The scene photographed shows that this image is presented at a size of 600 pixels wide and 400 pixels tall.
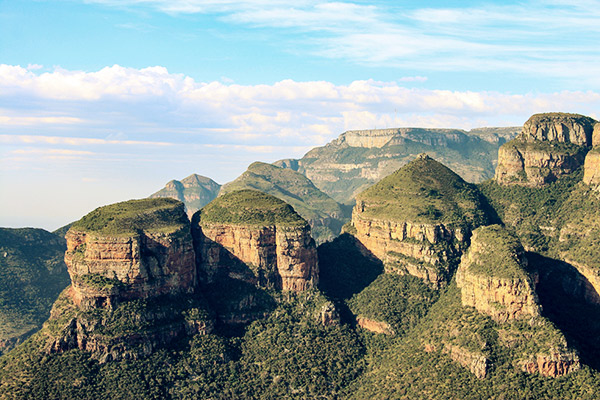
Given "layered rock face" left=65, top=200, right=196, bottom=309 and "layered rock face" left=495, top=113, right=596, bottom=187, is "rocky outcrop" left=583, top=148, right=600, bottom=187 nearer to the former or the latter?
"layered rock face" left=495, top=113, right=596, bottom=187

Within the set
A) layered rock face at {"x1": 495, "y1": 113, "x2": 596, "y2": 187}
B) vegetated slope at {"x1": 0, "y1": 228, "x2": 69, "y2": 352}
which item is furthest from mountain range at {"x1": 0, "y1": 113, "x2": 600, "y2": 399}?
vegetated slope at {"x1": 0, "y1": 228, "x2": 69, "y2": 352}

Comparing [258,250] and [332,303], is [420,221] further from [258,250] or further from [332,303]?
[258,250]

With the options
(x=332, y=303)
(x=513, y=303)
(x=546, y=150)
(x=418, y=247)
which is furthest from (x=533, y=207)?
(x=332, y=303)

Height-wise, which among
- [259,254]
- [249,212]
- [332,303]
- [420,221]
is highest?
[249,212]

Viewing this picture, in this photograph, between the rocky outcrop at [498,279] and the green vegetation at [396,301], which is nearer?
the rocky outcrop at [498,279]

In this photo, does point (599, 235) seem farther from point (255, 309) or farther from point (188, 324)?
point (188, 324)

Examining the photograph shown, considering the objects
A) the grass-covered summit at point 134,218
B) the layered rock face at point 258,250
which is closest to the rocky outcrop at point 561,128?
the layered rock face at point 258,250

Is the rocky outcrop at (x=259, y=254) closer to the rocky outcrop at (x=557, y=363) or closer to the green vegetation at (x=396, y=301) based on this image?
the green vegetation at (x=396, y=301)
